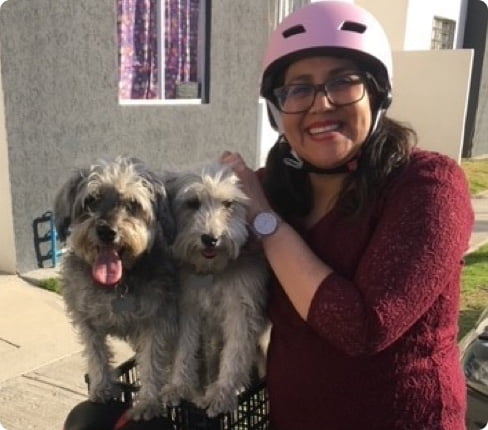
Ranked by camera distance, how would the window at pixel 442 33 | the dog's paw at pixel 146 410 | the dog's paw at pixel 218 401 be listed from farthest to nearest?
the window at pixel 442 33 < the dog's paw at pixel 146 410 < the dog's paw at pixel 218 401

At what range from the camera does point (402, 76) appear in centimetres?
1473

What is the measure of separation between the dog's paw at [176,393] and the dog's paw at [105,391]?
253 mm

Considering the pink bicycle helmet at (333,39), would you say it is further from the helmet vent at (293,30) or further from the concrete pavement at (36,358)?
the concrete pavement at (36,358)

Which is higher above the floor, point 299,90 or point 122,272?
point 299,90

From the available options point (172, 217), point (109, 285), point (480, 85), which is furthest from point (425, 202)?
point (480, 85)

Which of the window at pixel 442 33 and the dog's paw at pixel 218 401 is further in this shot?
the window at pixel 442 33

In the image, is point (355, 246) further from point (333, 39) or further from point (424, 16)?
point (424, 16)

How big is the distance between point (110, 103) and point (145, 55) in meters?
1.12

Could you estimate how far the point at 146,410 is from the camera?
2.50m

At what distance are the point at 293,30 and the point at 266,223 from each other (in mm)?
679

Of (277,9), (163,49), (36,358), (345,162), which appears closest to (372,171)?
(345,162)

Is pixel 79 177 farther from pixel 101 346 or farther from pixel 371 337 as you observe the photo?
pixel 371 337

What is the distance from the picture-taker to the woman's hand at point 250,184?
92.6 inches

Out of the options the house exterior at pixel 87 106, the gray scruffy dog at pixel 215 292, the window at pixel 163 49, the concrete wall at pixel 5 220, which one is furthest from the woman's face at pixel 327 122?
the window at pixel 163 49
